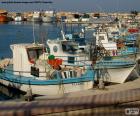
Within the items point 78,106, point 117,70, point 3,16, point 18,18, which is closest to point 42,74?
point 117,70

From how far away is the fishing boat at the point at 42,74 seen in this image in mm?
17219

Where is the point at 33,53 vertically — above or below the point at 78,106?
below

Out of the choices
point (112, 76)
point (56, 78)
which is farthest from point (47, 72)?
point (112, 76)

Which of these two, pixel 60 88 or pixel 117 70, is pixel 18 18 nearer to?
pixel 117 70

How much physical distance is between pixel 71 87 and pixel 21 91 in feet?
9.08

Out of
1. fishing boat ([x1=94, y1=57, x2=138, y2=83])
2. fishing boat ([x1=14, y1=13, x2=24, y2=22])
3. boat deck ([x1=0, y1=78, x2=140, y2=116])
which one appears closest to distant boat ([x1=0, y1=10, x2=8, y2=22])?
fishing boat ([x1=14, y1=13, x2=24, y2=22])

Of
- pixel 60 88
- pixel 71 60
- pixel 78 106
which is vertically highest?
pixel 78 106

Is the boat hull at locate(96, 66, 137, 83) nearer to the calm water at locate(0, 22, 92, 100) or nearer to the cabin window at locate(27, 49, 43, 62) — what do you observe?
the cabin window at locate(27, 49, 43, 62)

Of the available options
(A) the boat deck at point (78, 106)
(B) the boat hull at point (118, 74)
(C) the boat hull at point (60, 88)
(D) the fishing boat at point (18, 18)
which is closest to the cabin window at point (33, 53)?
(C) the boat hull at point (60, 88)

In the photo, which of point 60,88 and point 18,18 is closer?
point 60,88

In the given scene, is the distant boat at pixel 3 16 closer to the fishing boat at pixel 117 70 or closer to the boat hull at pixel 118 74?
the fishing boat at pixel 117 70

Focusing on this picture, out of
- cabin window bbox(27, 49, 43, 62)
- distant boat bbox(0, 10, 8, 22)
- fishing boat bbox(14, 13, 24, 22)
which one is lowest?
fishing boat bbox(14, 13, 24, 22)

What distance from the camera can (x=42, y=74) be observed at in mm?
18172

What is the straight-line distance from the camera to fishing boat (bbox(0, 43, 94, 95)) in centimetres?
1722
